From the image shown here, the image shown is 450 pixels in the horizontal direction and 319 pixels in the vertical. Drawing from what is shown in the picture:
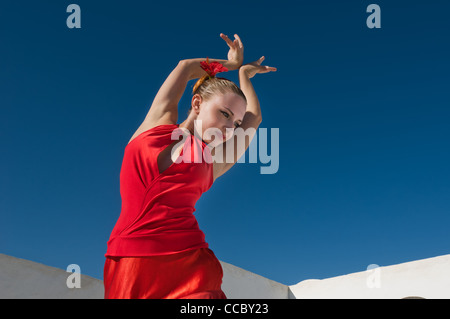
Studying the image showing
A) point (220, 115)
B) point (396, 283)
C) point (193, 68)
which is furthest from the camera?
point (396, 283)

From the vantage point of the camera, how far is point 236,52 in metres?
1.92

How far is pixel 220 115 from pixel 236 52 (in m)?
0.58

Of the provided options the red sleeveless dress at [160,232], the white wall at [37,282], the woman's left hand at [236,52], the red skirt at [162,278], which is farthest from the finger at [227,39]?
the white wall at [37,282]

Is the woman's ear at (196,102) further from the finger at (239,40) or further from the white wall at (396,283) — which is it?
the white wall at (396,283)

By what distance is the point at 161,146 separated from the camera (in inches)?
54.8

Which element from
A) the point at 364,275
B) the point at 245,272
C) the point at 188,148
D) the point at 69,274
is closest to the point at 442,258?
the point at 364,275

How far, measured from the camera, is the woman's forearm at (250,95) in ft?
5.50

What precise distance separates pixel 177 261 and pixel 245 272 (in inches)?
→ 344

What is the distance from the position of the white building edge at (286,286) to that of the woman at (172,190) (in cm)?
558

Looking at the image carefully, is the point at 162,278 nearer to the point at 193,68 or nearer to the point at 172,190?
the point at 172,190

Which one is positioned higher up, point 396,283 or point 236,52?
point 236,52

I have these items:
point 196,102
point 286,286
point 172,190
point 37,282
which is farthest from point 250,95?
point 286,286

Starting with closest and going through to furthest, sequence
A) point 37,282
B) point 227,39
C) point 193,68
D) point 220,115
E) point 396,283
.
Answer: point 220,115, point 193,68, point 227,39, point 37,282, point 396,283
